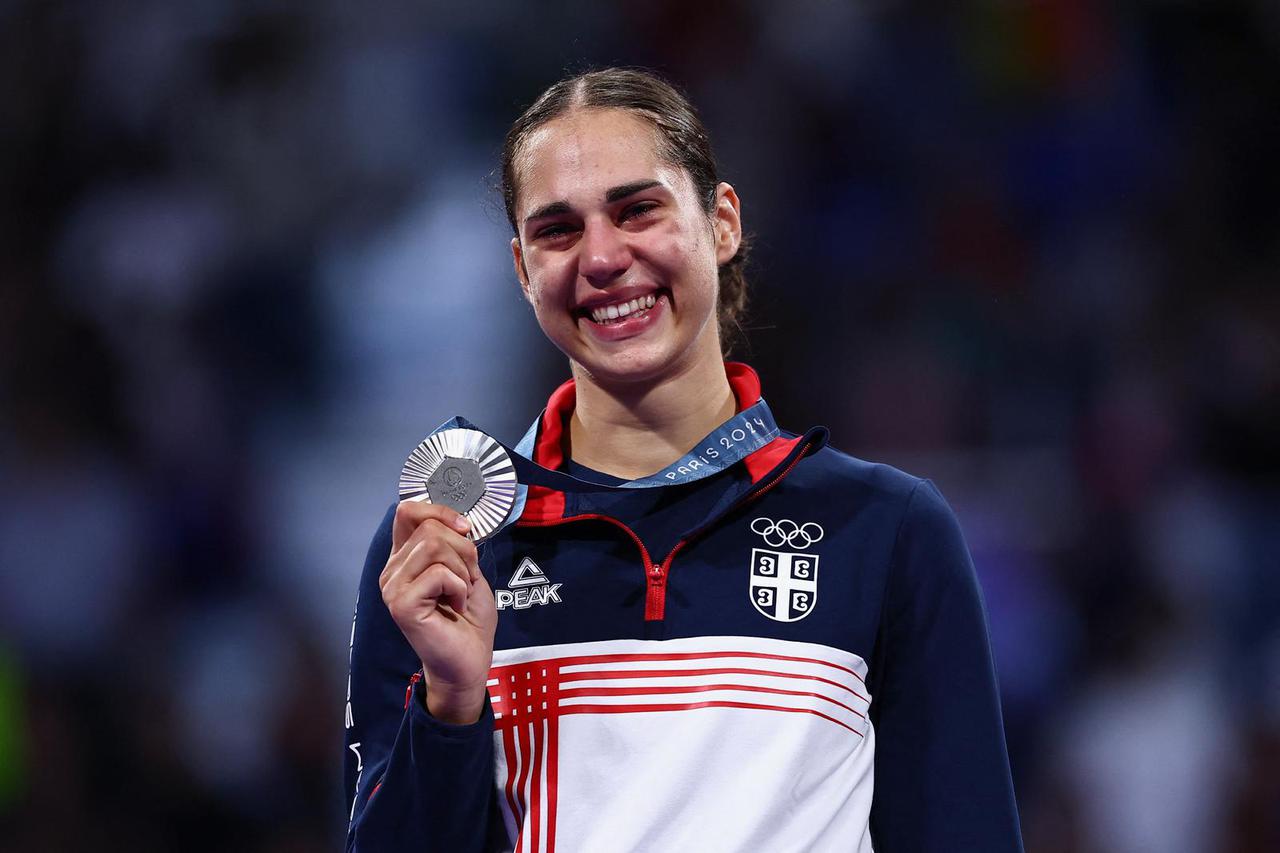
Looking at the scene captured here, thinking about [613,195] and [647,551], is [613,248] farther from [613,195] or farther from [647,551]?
[647,551]

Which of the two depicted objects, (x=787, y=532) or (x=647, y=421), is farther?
(x=647, y=421)

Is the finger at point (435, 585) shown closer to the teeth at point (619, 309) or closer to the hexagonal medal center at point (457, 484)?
the hexagonal medal center at point (457, 484)

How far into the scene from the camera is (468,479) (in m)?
2.04

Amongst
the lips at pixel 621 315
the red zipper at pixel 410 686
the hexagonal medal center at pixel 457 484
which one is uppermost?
the lips at pixel 621 315

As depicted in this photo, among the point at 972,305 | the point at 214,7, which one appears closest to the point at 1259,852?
the point at 972,305

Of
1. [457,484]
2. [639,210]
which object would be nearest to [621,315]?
[639,210]

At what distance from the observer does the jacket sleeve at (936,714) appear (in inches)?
82.5

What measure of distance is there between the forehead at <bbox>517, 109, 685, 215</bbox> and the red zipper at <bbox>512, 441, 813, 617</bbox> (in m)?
0.45

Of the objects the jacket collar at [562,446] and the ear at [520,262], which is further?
the ear at [520,262]

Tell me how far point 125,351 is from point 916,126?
3162mm

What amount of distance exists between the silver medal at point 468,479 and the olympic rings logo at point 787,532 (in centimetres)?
36

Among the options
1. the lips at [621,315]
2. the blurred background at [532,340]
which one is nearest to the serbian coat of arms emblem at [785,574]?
the lips at [621,315]

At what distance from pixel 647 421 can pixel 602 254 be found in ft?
0.95

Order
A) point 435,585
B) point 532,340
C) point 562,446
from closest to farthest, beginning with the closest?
point 435,585 → point 562,446 → point 532,340
